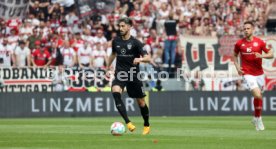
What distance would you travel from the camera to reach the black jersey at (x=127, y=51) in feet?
61.7

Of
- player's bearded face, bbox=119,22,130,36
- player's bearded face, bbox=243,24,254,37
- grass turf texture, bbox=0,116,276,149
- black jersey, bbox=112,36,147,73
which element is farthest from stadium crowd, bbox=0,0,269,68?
player's bearded face, bbox=119,22,130,36

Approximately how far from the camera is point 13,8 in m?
32.7

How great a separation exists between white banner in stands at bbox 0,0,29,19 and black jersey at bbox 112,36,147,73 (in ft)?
47.1

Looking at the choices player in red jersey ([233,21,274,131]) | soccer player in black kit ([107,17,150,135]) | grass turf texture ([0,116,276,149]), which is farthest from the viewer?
player in red jersey ([233,21,274,131])

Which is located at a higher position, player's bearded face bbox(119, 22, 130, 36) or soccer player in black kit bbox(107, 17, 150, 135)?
player's bearded face bbox(119, 22, 130, 36)

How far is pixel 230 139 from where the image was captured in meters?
16.7

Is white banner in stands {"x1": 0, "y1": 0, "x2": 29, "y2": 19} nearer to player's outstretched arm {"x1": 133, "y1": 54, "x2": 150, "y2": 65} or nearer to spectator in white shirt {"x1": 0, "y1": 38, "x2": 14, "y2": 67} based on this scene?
spectator in white shirt {"x1": 0, "y1": 38, "x2": 14, "y2": 67}

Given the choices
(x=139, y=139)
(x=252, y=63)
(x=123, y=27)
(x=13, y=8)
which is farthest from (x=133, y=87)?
(x=13, y=8)

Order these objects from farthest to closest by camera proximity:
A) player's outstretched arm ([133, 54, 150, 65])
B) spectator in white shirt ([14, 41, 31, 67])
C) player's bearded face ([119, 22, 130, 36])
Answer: spectator in white shirt ([14, 41, 31, 67])
player's bearded face ([119, 22, 130, 36])
player's outstretched arm ([133, 54, 150, 65])

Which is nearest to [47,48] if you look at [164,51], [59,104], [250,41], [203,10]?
[59,104]

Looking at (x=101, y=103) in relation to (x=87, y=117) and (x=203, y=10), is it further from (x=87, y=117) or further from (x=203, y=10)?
(x=203, y=10)

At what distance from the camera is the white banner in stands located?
107ft

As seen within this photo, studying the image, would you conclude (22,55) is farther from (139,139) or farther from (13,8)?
(139,139)

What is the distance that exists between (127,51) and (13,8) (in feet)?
48.2
